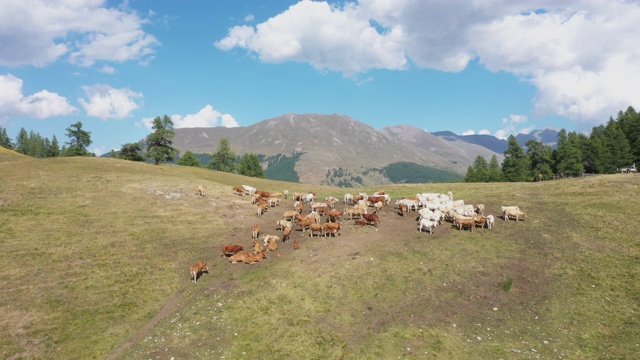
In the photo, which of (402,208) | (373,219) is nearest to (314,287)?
(373,219)

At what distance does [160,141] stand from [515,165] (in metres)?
91.3

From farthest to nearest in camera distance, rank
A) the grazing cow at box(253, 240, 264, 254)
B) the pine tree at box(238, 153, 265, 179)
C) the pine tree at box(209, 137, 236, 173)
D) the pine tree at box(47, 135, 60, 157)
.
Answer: the pine tree at box(47, 135, 60, 157), the pine tree at box(238, 153, 265, 179), the pine tree at box(209, 137, 236, 173), the grazing cow at box(253, 240, 264, 254)

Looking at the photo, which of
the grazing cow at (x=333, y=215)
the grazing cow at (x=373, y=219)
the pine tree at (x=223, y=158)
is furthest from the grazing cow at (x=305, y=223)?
the pine tree at (x=223, y=158)

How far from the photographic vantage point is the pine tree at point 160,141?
239 feet

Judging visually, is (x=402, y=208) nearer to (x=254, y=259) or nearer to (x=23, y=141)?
(x=254, y=259)

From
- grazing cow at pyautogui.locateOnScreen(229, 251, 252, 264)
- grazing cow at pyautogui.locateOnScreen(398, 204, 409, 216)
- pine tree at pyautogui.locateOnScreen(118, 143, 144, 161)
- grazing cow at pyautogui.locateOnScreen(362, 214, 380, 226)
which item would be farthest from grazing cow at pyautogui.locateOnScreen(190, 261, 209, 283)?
pine tree at pyautogui.locateOnScreen(118, 143, 144, 161)

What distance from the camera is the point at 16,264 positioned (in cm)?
2238

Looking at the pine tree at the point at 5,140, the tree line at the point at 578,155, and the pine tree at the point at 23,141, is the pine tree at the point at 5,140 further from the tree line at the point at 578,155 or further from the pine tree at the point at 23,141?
the tree line at the point at 578,155

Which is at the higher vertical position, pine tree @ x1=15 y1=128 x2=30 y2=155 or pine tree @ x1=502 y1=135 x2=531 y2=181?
pine tree @ x1=15 y1=128 x2=30 y2=155

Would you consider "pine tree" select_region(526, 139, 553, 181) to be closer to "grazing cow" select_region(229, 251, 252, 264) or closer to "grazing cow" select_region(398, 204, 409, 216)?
"grazing cow" select_region(398, 204, 409, 216)

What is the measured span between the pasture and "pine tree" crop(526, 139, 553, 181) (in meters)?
57.5

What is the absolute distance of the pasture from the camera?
1684 cm

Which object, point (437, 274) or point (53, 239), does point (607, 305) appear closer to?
point (437, 274)

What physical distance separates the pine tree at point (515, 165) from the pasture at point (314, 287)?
5589cm
